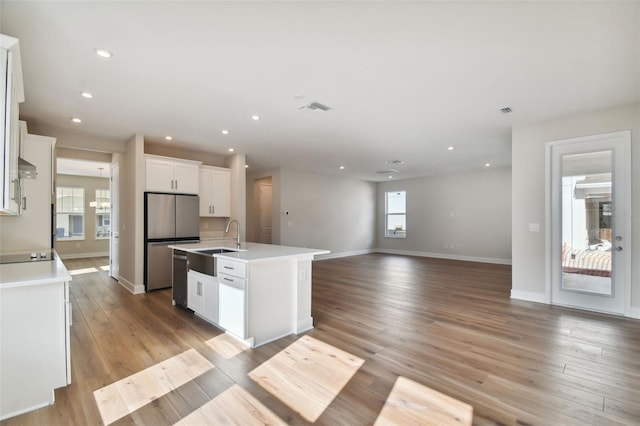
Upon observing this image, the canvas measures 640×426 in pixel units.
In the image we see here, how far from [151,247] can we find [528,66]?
5.82 m

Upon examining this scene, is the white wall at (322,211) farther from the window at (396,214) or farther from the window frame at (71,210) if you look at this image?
the window frame at (71,210)

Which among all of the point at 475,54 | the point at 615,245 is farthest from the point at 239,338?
the point at 615,245

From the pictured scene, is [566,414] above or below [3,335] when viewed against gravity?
below

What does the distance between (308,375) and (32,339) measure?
193 cm

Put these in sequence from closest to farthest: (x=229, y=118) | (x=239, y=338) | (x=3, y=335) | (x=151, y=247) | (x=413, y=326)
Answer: (x=3, y=335)
(x=239, y=338)
(x=413, y=326)
(x=229, y=118)
(x=151, y=247)

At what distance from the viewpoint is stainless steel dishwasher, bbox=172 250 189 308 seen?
402 centimetres

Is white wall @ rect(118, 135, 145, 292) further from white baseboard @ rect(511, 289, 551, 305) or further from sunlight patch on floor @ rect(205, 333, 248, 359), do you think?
white baseboard @ rect(511, 289, 551, 305)

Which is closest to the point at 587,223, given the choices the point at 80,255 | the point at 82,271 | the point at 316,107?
the point at 316,107

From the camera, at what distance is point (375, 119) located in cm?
426

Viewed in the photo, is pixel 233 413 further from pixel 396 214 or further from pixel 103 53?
pixel 396 214

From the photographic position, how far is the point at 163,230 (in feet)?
17.5

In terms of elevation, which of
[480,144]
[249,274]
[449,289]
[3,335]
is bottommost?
[449,289]

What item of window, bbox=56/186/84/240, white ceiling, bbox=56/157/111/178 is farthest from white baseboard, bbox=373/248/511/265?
window, bbox=56/186/84/240

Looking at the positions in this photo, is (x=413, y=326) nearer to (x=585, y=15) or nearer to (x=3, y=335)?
(x=585, y=15)
